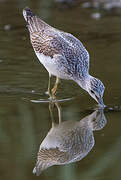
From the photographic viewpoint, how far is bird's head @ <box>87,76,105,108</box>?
937 centimetres

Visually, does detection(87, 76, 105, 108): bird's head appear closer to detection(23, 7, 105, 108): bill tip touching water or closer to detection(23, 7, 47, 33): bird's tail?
detection(23, 7, 105, 108): bill tip touching water

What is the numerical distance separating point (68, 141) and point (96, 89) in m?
1.32

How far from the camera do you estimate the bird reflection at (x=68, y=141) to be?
7779 mm

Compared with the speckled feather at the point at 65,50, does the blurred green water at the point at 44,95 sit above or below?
below

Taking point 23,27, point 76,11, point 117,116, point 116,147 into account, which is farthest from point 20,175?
point 76,11

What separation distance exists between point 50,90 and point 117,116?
182 centimetres

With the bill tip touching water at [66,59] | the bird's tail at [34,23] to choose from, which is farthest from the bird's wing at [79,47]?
the bird's tail at [34,23]

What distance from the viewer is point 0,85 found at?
416 inches

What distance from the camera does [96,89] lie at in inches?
370

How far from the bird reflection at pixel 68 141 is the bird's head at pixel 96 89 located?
200mm

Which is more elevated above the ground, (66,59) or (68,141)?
(66,59)

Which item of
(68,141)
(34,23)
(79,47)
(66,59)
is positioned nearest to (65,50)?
(66,59)

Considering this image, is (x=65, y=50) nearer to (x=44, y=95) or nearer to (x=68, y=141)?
(x=44, y=95)

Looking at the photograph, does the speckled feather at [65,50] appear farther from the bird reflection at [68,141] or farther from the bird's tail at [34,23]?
the bird reflection at [68,141]
